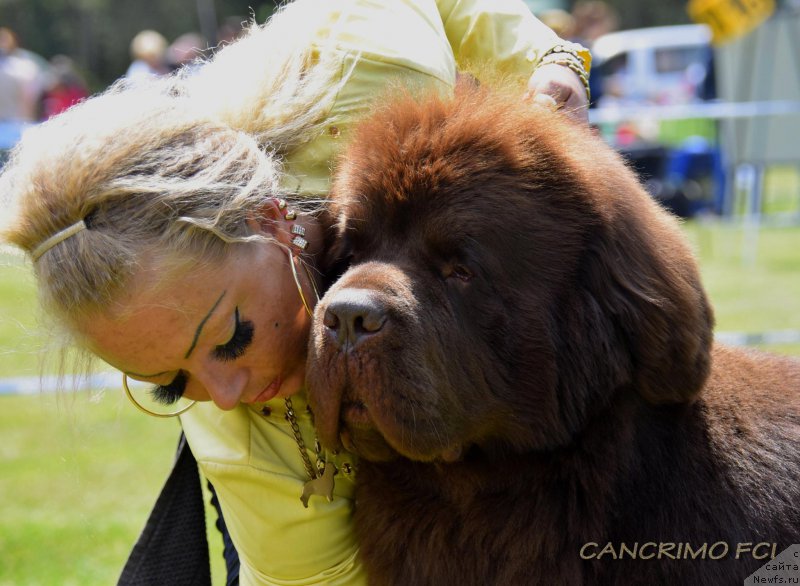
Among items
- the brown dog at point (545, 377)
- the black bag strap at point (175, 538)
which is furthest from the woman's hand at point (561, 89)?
the black bag strap at point (175, 538)

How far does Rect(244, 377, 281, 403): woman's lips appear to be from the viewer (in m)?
2.53

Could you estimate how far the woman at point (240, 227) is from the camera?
7.73 feet

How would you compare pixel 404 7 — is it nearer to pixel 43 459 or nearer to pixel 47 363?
pixel 47 363

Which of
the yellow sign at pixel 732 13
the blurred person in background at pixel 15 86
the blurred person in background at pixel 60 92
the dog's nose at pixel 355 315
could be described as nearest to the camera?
the dog's nose at pixel 355 315

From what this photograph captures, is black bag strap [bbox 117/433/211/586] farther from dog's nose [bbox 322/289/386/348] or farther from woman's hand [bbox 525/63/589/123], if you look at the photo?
woman's hand [bbox 525/63/589/123]

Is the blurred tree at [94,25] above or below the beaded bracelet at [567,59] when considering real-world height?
below

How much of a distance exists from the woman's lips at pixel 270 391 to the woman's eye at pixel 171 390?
19 cm

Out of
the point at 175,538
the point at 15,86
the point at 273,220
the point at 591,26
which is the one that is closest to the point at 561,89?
the point at 273,220

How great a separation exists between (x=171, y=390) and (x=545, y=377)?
1.03 meters

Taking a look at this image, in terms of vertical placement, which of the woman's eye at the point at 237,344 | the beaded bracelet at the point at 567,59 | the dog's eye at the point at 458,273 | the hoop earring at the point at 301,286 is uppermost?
the beaded bracelet at the point at 567,59

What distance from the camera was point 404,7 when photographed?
2.84 meters

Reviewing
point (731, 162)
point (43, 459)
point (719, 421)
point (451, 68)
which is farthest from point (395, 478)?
point (731, 162)

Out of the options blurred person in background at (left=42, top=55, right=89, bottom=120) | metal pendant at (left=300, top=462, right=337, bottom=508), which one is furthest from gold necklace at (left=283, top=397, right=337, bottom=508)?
blurred person in background at (left=42, top=55, right=89, bottom=120)

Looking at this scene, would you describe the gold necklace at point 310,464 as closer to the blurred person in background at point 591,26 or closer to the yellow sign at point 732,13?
the yellow sign at point 732,13
